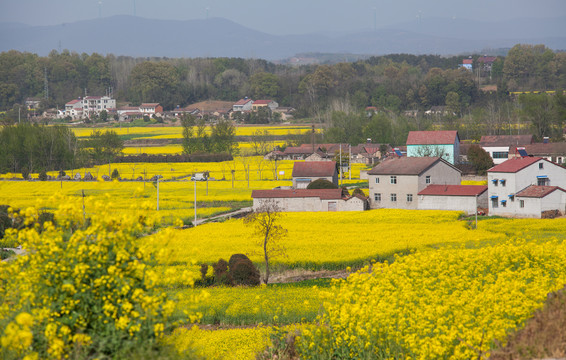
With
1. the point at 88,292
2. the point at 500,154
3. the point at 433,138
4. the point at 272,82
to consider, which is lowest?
the point at 500,154

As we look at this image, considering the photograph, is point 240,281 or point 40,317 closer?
point 40,317

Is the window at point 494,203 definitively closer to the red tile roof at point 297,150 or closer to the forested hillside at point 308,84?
the red tile roof at point 297,150

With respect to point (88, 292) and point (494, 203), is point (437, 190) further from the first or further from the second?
point (88, 292)

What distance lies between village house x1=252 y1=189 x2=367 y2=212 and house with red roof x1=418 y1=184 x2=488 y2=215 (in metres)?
3.76

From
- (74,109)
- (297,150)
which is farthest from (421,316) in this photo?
(74,109)

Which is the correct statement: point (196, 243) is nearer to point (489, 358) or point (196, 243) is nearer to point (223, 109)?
point (489, 358)

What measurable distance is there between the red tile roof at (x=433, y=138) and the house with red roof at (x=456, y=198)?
67.6 ft

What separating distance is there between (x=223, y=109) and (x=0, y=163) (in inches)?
2522

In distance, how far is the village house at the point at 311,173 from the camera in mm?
49188

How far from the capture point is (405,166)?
142ft

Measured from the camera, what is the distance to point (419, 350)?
11820 mm

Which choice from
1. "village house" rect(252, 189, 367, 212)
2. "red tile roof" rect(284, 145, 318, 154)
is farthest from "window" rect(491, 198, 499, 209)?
"red tile roof" rect(284, 145, 318, 154)

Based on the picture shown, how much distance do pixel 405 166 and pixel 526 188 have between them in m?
7.73

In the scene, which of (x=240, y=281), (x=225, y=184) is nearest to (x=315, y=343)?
(x=240, y=281)
